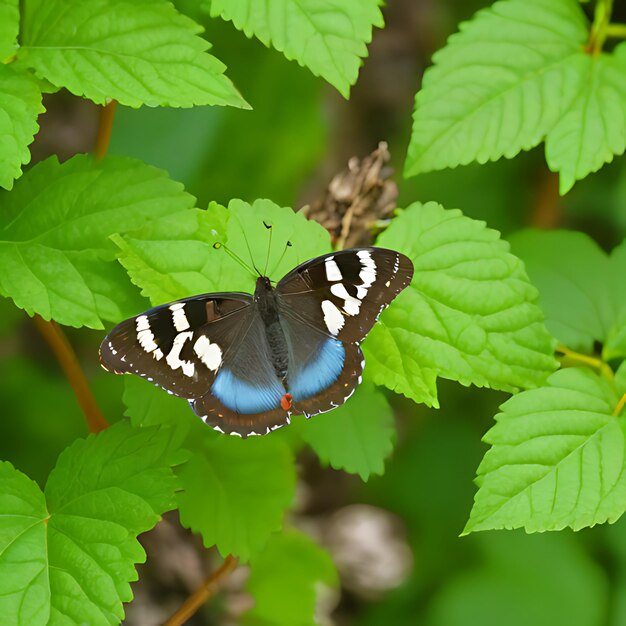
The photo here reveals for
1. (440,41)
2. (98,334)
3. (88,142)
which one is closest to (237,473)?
(98,334)

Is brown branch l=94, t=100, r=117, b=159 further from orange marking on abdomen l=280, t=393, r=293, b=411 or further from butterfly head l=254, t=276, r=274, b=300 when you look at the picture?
orange marking on abdomen l=280, t=393, r=293, b=411

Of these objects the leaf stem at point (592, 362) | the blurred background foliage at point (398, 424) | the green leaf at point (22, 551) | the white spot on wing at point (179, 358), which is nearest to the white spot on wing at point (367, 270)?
the white spot on wing at point (179, 358)

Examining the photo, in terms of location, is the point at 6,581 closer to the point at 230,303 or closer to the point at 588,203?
the point at 230,303

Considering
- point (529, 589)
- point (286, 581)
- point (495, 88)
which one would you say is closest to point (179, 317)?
point (495, 88)

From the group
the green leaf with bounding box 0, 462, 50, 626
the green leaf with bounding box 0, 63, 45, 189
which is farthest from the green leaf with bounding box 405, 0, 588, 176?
the green leaf with bounding box 0, 462, 50, 626

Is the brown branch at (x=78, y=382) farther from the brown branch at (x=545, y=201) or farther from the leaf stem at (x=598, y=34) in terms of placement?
the brown branch at (x=545, y=201)
